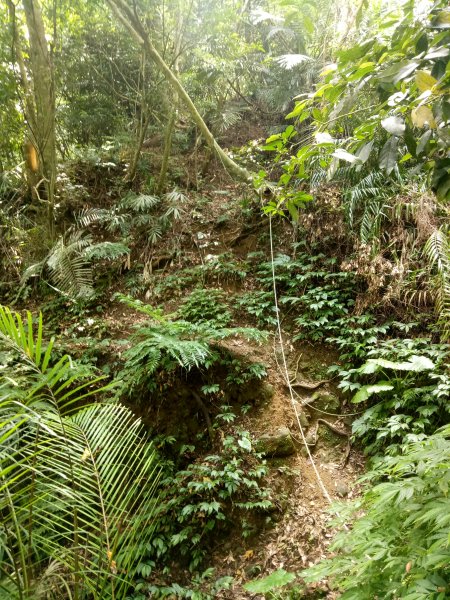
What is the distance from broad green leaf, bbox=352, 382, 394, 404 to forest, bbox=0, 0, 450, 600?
46 mm

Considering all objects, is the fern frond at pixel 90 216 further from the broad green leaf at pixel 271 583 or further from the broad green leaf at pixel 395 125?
the broad green leaf at pixel 395 125

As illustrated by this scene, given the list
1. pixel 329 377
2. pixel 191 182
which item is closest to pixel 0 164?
pixel 191 182

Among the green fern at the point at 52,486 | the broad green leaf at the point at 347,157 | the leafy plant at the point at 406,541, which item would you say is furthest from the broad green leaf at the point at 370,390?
the broad green leaf at the point at 347,157

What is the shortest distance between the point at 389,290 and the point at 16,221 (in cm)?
574

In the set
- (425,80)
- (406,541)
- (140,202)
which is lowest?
(406,541)

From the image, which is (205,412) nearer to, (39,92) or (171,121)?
(171,121)

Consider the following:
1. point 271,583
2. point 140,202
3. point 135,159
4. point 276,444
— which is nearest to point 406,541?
point 271,583

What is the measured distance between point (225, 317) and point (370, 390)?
181 centimetres

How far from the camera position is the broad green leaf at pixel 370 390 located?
3290 mm

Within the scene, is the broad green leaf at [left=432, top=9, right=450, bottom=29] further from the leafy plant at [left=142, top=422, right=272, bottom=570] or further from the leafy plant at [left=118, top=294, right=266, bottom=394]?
the leafy plant at [left=142, top=422, right=272, bottom=570]

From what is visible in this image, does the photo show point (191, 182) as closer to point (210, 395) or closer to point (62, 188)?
point (62, 188)

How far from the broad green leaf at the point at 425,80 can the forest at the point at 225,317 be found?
0.04 feet

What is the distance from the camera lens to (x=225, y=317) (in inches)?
175

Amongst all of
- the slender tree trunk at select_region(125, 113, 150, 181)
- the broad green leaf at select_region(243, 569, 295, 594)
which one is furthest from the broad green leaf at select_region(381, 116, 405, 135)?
the slender tree trunk at select_region(125, 113, 150, 181)
